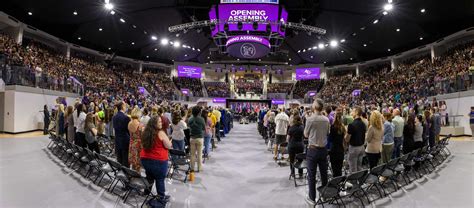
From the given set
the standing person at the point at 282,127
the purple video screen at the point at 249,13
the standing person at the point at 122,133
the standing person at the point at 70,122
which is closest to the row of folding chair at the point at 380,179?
the standing person at the point at 282,127

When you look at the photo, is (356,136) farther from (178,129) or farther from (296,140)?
(178,129)

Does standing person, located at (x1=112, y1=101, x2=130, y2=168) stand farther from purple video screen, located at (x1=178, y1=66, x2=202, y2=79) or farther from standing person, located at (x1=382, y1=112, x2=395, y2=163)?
purple video screen, located at (x1=178, y1=66, x2=202, y2=79)

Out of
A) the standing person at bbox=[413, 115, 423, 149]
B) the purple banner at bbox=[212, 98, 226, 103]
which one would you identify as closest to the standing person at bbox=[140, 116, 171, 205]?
the standing person at bbox=[413, 115, 423, 149]

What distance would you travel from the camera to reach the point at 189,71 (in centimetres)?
3738

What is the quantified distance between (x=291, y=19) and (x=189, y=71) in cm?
1694

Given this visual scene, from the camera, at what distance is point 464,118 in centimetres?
1457

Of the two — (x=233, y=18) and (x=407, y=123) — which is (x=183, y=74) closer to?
(x=233, y=18)

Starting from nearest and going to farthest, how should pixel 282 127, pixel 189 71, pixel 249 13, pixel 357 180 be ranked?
pixel 357 180 < pixel 282 127 < pixel 249 13 < pixel 189 71

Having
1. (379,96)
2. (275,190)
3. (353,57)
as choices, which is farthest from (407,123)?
(353,57)

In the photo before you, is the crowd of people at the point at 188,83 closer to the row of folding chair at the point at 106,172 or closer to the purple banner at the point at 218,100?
the purple banner at the point at 218,100

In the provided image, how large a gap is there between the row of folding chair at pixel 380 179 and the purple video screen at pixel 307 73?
2969 centimetres

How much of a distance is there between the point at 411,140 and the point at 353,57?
3048 centimetres

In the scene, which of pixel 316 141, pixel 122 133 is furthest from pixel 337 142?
pixel 122 133

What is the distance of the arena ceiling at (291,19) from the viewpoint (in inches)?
683
